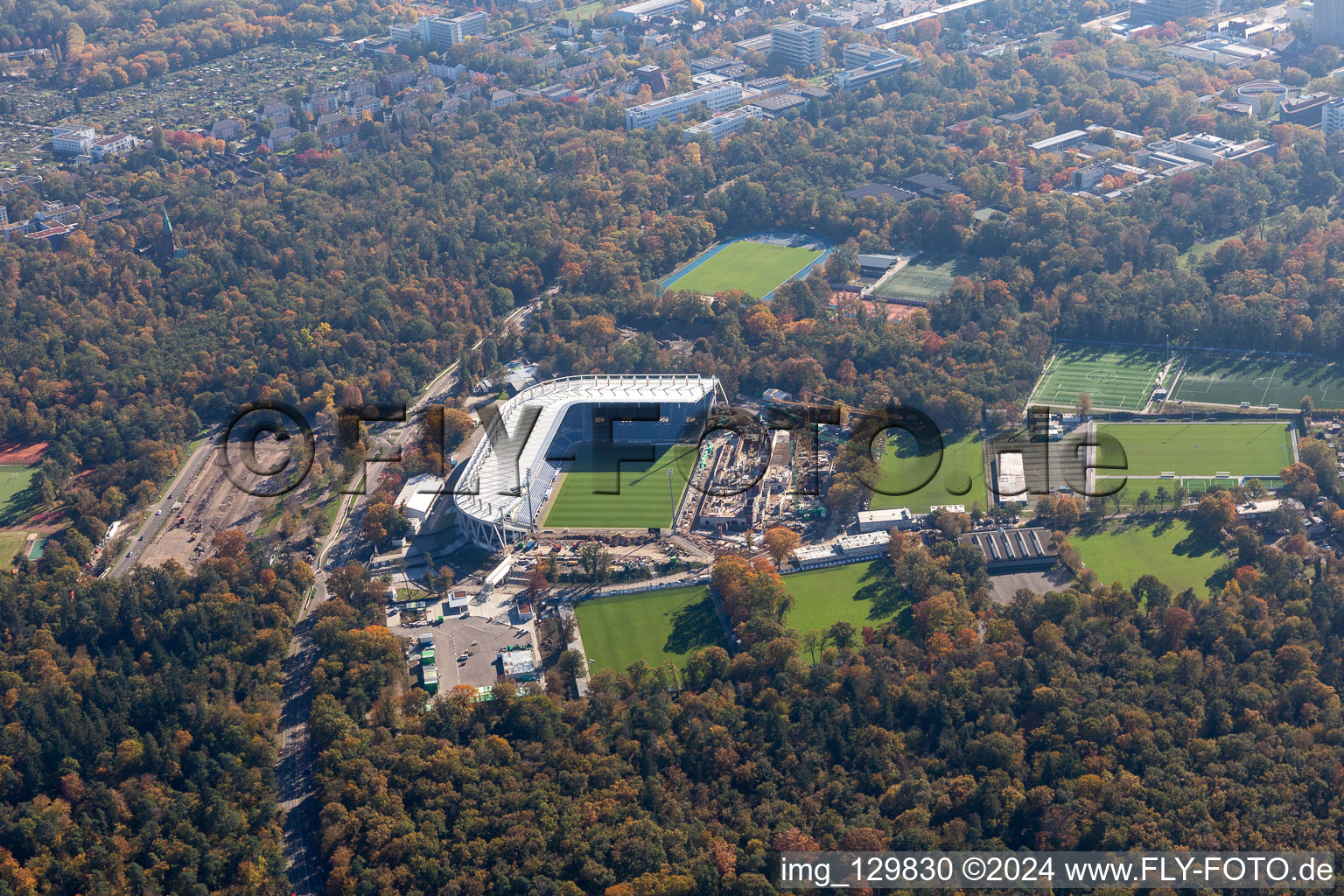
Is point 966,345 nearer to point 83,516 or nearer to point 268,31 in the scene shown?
point 83,516

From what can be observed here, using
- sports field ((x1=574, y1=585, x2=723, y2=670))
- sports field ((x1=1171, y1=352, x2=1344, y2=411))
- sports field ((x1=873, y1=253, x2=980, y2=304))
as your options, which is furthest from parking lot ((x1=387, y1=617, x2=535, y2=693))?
sports field ((x1=1171, y1=352, x2=1344, y2=411))

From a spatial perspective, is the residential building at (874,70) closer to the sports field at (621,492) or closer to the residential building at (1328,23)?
the residential building at (1328,23)

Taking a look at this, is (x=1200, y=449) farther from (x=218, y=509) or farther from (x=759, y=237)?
(x=218, y=509)

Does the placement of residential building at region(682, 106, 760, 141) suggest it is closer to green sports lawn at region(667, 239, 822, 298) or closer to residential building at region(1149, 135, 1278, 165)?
green sports lawn at region(667, 239, 822, 298)

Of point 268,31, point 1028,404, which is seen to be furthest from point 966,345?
point 268,31

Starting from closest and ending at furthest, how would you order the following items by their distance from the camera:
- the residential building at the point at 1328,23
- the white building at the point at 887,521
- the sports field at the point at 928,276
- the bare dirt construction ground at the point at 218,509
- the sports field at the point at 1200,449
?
1. the white building at the point at 887,521
2. the bare dirt construction ground at the point at 218,509
3. the sports field at the point at 1200,449
4. the sports field at the point at 928,276
5. the residential building at the point at 1328,23

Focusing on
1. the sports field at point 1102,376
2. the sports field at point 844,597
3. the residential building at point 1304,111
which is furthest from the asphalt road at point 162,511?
the residential building at point 1304,111

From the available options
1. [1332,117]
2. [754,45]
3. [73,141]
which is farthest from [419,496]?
[1332,117]
